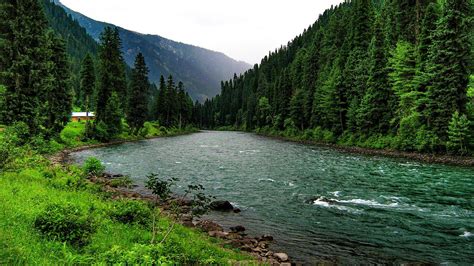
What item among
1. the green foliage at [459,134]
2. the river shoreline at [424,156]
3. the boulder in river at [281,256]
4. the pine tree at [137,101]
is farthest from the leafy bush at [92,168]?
the pine tree at [137,101]

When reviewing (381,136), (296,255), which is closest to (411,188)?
(296,255)

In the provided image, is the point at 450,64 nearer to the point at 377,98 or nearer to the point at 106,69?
the point at 377,98

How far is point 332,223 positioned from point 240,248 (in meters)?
6.75

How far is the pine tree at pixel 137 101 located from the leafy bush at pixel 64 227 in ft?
245

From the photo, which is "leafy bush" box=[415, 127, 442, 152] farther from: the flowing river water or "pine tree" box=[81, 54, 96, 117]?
"pine tree" box=[81, 54, 96, 117]

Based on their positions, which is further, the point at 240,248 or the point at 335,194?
the point at 335,194

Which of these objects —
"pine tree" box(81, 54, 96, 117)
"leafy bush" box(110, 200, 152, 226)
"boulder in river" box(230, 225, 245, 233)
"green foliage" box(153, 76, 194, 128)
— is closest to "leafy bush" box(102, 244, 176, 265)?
"leafy bush" box(110, 200, 152, 226)

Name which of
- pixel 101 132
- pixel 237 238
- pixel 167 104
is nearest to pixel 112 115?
pixel 101 132

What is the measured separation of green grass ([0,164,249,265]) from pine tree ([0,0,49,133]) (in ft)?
50.0

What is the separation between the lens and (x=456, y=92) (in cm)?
4628

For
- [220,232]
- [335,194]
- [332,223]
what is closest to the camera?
[220,232]

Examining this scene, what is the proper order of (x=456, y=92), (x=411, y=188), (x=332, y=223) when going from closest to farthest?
(x=332, y=223) → (x=411, y=188) → (x=456, y=92)

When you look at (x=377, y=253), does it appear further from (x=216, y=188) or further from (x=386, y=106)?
(x=386, y=106)

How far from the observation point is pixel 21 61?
30828 mm
